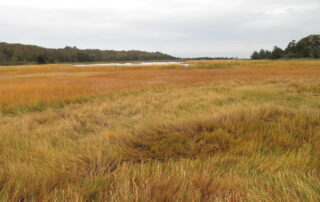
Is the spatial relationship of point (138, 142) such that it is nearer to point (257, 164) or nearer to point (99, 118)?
point (257, 164)

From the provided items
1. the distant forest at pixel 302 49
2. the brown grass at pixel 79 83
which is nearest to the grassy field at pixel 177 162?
the brown grass at pixel 79 83

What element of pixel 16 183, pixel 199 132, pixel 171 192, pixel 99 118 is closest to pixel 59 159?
pixel 16 183

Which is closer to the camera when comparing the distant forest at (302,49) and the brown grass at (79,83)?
the brown grass at (79,83)

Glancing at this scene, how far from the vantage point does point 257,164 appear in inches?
56.8

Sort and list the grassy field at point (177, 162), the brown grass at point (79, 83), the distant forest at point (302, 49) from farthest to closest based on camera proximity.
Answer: the distant forest at point (302, 49) < the brown grass at point (79, 83) < the grassy field at point (177, 162)

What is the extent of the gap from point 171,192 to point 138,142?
3.54 ft

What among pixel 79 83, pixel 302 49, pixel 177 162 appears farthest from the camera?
pixel 302 49

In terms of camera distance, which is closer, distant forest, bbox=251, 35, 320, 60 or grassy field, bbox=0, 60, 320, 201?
grassy field, bbox=0, 60, 320, 201

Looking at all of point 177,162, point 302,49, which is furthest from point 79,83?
point 302,49

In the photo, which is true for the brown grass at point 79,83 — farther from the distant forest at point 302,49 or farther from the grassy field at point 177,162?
the distant forest at point 302,49

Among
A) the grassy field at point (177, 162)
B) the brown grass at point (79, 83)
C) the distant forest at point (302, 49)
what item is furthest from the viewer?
the distant forest at point (302, 49)

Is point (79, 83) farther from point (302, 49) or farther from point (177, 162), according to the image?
point (302, 49)

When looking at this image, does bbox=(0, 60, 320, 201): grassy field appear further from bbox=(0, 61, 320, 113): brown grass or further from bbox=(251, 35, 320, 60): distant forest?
bbox=(251, 35, 320, 60): distant forest

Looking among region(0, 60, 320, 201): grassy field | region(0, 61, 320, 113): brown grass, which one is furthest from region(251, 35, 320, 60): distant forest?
region(0, 60, 320, 201): grassy field
